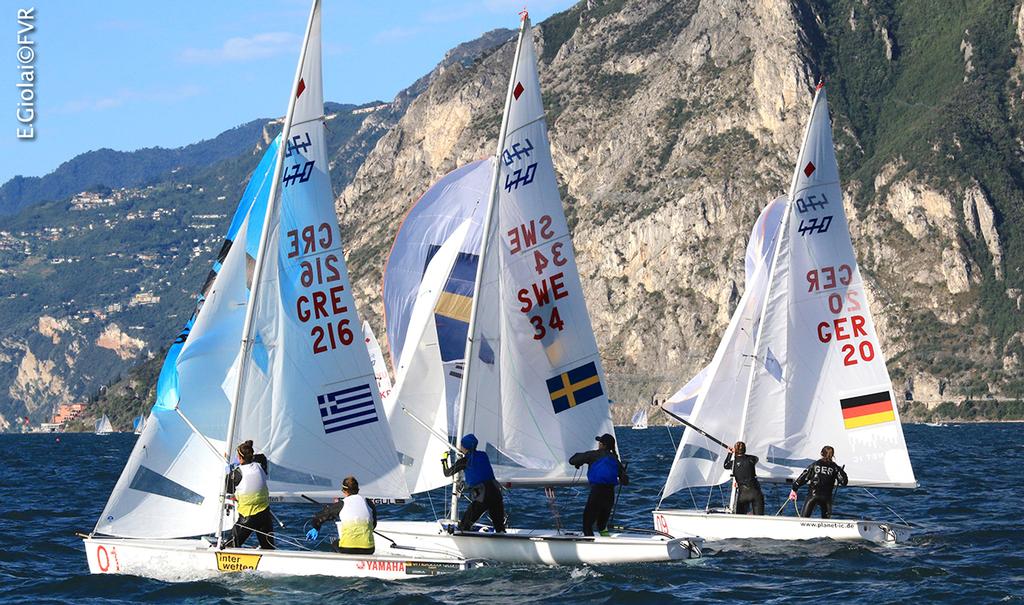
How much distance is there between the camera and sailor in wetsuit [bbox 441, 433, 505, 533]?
25109 millimetres

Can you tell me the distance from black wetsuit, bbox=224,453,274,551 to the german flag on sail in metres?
13.5

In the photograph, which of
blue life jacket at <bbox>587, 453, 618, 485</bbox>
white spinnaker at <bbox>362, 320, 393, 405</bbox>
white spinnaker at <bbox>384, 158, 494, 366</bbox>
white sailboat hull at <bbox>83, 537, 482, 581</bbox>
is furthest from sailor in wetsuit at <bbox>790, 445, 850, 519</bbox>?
white spinnaker at <bbox>362, 320, 393, 405</bbox>

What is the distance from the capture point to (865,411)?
103ft

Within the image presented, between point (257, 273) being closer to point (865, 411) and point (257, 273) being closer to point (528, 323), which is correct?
point (528, 323)

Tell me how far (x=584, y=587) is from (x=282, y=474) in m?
5.25

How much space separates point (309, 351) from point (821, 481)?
11.2 meters

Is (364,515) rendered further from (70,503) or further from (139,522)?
(70,503)

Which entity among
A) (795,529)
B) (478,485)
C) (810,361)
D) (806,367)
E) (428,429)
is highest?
(810,361)

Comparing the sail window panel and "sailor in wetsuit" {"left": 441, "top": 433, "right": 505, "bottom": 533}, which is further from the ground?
the sail window panel

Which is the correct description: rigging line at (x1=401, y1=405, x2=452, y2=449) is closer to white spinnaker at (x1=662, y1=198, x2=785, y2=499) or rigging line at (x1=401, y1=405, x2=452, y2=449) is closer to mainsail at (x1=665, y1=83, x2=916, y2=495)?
white spinnaker at (x1=662, y1=198, x2=785, y2=499)

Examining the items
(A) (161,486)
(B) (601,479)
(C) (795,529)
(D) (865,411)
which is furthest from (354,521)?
(D) (865,411)

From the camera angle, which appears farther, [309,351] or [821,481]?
[821,481]

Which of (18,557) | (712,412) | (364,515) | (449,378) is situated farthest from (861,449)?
(18,557)

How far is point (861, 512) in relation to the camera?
123 ft
